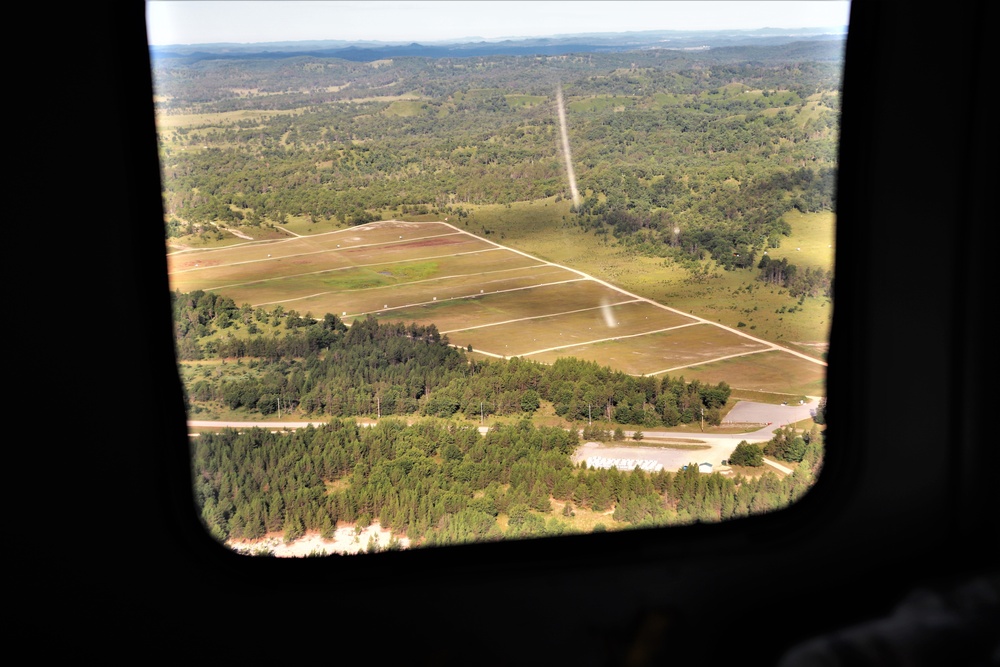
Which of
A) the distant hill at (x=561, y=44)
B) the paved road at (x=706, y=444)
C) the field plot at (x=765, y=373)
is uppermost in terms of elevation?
the distant hill at (x=561, y=44)

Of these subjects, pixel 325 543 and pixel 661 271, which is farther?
pixel 661 271

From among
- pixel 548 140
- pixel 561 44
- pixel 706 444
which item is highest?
pixel 561 44

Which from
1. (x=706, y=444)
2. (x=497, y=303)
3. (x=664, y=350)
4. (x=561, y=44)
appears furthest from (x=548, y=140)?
(x=706, y=444)

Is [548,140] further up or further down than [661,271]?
further up

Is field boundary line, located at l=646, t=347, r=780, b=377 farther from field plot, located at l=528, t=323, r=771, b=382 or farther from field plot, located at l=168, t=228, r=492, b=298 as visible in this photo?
field plot, located at l=168, t=228, r=492, b=298

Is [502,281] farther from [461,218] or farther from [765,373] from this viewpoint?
[765,373]

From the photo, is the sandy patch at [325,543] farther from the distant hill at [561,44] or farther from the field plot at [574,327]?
the distant hill at [561,44]

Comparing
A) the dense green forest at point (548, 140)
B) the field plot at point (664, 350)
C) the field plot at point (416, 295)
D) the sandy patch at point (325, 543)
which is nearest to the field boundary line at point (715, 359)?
the field plot at point (664, 350)
